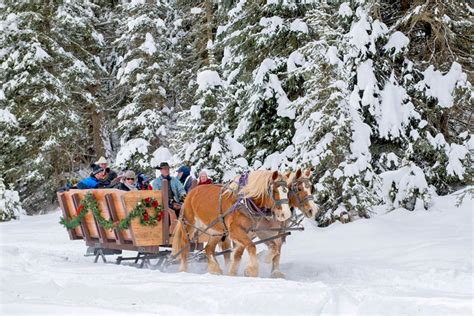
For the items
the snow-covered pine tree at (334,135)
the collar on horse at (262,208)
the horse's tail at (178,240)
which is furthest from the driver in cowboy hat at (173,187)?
the snow-covered pine tree at (334,135)

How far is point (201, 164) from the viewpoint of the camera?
15.8m

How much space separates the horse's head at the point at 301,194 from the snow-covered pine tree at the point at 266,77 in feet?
17.2

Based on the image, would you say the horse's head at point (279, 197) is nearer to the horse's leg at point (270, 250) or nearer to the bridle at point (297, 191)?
the bridle at point (297, 191)

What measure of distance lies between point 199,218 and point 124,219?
4.16 feet

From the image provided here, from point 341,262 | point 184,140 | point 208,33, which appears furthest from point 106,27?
point 341,262

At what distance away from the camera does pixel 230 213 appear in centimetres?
918

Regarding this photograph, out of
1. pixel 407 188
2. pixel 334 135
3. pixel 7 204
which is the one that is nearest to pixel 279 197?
pixel 334 135

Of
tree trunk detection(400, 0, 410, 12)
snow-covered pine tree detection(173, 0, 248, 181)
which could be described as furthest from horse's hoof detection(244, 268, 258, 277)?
tree trunk detection(400, 0, 410, 12)

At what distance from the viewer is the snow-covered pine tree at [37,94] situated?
2284cm


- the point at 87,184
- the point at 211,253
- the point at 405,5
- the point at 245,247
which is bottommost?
the point at 211,253

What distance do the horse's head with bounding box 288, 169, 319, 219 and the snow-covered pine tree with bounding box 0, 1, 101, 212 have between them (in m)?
15.4

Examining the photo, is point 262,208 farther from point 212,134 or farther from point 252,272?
point 212,134

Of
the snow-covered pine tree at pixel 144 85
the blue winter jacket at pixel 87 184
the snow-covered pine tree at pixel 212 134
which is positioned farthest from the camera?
the snow-covered pine tree at pixel 144 85

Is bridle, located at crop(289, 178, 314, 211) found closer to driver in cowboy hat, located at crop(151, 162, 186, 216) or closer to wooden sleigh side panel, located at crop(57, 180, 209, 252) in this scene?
wooden sleigh side panel, located at crop(57, 180, 209, 252)
